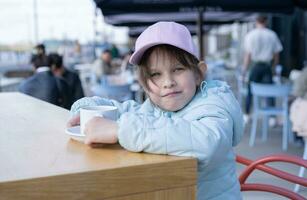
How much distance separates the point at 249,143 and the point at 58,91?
2653mm

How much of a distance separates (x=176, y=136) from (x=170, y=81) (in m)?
0.24

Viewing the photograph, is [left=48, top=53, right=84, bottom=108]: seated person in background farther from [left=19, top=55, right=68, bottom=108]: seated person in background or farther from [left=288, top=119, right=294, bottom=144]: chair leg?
[left=288, top=119, right=294, bottom=144]: chair leg

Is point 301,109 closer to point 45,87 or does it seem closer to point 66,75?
point 45,87

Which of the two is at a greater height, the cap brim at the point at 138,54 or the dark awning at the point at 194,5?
the dark awning at the point at 194,5

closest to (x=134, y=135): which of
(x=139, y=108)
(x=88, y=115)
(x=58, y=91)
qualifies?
(x=88, y=115)

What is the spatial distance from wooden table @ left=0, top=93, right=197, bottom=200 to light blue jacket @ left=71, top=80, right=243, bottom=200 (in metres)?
0.03

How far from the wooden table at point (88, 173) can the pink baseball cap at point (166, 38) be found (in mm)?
300

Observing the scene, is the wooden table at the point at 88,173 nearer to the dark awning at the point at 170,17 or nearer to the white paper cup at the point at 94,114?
the white paper cup at the point at 94,114

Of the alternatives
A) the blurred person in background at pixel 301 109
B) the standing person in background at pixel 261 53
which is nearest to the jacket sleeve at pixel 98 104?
the blurred person in background at pixel 301 109

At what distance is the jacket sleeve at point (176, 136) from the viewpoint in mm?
1052

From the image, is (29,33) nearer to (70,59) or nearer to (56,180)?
(70,59)

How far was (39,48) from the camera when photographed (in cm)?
581

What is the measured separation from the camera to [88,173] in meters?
0.94

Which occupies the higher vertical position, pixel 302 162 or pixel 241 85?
pixel 302 162
